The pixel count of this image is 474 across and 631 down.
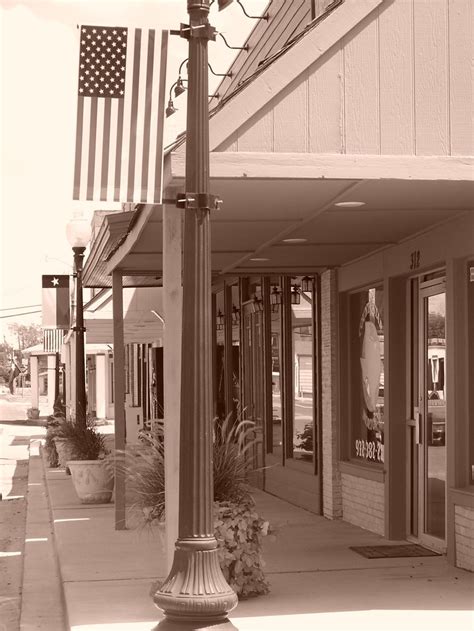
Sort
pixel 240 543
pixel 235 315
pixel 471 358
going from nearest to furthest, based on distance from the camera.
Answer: pixel 240 543
pixel 471 358
pixel 235 315

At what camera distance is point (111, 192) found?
7.41 metres

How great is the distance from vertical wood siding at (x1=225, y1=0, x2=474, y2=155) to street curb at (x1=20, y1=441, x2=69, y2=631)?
389cm

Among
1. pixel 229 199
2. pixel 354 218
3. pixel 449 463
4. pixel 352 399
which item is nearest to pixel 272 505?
pixel 352 399

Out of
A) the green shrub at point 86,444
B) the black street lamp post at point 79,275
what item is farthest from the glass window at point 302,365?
the black street lamp post at point 79,275

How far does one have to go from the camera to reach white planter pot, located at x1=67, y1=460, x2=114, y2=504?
15.4 metres

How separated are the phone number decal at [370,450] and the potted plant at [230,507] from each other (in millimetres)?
3302

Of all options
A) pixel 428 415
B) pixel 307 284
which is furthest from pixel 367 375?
pixel 307 284

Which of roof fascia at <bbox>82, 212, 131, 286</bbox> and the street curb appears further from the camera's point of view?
roof fascia at <bbox>82, 212, 131, 286</bbox>

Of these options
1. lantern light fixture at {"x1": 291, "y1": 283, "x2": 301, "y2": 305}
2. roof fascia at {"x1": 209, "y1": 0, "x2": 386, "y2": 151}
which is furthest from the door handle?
roof fascia at {"x1": 209, "y1": 0, "x2": 386, "y2": 151}

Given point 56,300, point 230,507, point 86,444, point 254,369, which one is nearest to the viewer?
point 230,507

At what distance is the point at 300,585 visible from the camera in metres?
9.05

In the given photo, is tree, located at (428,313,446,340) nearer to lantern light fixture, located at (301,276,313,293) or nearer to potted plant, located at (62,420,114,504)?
lantern light fixture, located at (301,276,313,293)

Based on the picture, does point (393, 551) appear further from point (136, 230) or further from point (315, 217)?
point (136, 230)

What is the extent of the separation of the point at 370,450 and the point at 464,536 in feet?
9.93
